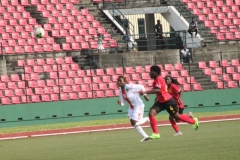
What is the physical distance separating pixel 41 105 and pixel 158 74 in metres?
15.1

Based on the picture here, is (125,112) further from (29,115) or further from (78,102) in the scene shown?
(29,115)

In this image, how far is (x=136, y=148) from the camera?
17688mm

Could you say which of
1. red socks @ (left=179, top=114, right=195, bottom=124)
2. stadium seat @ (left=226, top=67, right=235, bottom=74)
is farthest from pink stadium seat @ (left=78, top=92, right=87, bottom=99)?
red socks @ (left=179, top=114, right=195, bottom=124)

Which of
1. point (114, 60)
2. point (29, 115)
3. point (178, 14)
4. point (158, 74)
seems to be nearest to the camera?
point (158, 74)

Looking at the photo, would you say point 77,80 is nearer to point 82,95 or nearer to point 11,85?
point 82,95

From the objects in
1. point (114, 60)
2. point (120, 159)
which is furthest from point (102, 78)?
point (120, 159)

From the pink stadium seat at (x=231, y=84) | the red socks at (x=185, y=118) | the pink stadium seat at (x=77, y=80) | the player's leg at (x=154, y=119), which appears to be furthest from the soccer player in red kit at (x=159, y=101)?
the pink stadium seat at (x=231, y=84)

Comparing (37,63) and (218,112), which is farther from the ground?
(37,63)

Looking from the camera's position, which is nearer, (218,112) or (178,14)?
(218,112)

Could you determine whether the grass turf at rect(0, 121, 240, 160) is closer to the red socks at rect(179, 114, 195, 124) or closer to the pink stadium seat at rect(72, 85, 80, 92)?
the red socks at rect(179, 114, 195, 124)

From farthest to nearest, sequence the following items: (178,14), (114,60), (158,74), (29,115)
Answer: (178,14)
(114,60)
(29,115)
(158,74)

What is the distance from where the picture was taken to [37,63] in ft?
116

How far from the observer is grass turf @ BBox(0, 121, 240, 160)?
50.4 feet

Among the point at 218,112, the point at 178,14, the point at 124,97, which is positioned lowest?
the point at 218,112
